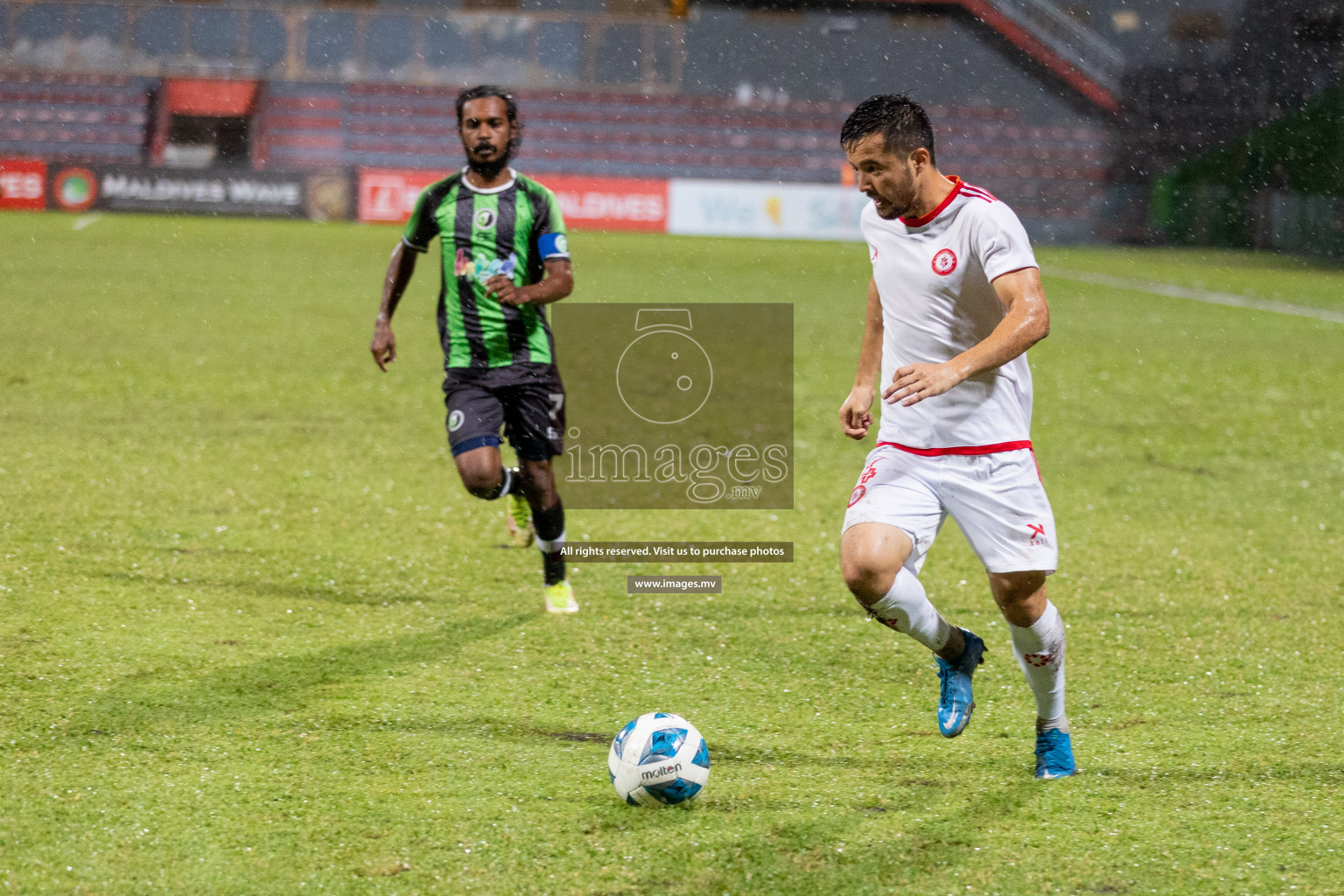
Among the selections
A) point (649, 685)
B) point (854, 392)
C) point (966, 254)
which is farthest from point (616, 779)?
point (966, 254)

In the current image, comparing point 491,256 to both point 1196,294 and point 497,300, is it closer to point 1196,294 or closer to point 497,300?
point 497,300

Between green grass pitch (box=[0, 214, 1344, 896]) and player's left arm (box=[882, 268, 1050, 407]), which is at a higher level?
player's left arm (box=[882, 268, 1050, 407])

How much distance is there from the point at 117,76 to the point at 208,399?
30704 mm

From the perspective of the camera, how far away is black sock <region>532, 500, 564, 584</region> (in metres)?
5.29

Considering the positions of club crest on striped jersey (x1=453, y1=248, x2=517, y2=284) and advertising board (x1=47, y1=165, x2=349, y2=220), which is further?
advertising board (x1=47, y1=165, x2=349, y2=220)


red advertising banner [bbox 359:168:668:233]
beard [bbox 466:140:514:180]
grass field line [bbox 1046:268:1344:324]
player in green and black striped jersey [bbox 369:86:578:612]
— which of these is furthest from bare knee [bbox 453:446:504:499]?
red advertising banner [bbox 359:168:668:233]

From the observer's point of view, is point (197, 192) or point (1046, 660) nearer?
point (1046, 660)

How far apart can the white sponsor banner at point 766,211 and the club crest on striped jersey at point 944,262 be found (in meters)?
28.1

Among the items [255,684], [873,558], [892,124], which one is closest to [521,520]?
[255,684]

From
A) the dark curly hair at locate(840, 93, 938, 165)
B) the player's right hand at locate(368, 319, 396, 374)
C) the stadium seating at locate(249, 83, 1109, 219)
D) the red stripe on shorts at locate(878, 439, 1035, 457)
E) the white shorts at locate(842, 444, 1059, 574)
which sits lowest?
the white shorts at locate(842, 444, 1059, 574)

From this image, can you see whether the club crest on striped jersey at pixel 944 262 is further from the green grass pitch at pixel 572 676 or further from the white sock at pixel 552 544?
Answer: the white sock at pixel 552 544

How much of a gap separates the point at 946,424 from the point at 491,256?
2.21 metres

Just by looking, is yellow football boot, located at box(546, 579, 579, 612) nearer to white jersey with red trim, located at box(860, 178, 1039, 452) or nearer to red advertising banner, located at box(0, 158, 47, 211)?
white jersey with red trim, located at box(860, 178, 1039, 452)

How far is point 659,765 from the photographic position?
3.37 meters
